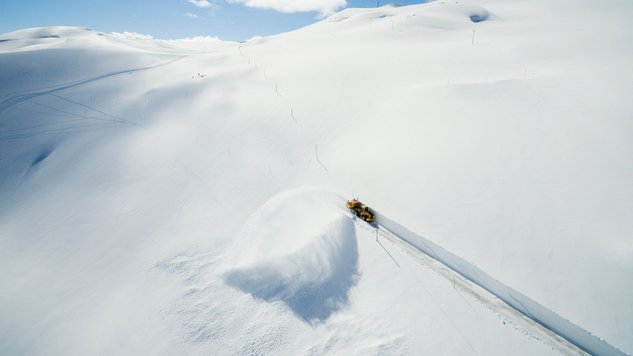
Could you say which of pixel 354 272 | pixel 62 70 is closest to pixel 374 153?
pixel 354 272

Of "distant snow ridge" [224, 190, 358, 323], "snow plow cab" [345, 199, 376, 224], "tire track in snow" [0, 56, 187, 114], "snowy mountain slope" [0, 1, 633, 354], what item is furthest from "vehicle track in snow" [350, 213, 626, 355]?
"tire track in snow" [0, 56, 187, 114]

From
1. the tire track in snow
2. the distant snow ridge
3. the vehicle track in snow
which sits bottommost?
the vehicle track in snow

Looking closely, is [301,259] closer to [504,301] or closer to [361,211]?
[361,211]

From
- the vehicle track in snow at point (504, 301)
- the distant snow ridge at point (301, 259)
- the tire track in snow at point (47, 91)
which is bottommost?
the vehicle track in snow at point (504, 301)

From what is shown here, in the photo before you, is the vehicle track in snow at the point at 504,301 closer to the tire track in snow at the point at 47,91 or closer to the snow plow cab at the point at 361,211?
the snow plow cab at the point at 361,211

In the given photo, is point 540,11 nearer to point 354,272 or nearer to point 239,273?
point 354,272

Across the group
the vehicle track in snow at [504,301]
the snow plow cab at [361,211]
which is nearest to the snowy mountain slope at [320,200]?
the vehicle track in snow at [504,301]

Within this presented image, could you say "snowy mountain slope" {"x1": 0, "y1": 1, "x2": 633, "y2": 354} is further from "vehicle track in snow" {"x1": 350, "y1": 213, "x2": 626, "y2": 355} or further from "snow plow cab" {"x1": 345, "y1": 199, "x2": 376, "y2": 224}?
"snow plow cab" {"x1": 345, "y1": 199, "x2": 376, "y2": 224}
